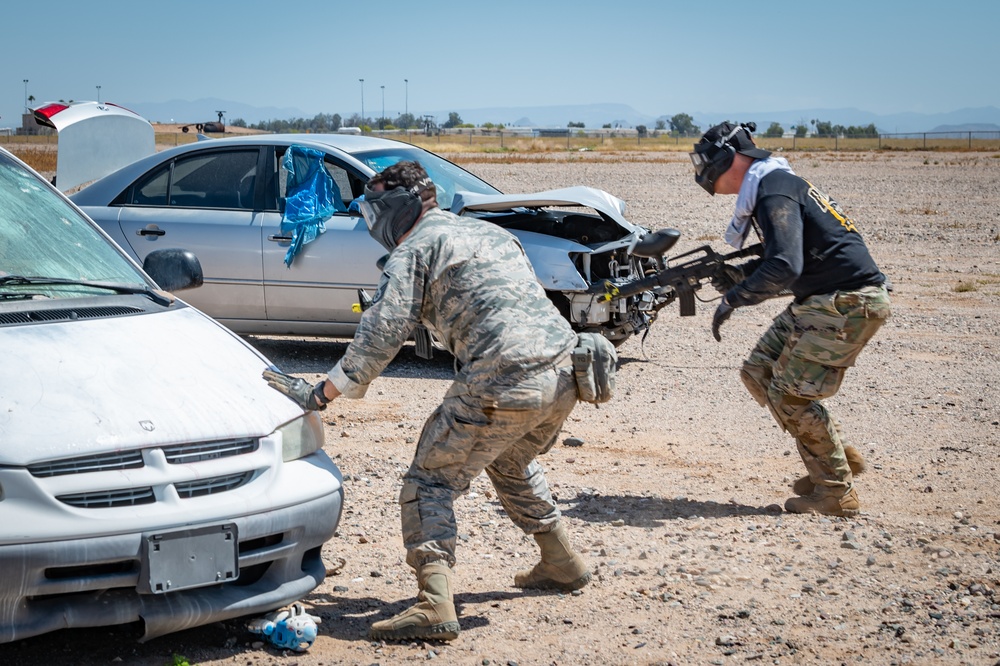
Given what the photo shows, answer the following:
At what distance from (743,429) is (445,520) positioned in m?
3.75

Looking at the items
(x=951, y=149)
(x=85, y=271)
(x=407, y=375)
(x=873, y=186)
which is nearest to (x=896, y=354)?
(x=407, y=375)

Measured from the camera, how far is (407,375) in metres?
8.89

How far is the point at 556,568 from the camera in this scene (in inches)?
181

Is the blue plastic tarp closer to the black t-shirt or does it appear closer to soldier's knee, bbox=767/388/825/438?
the black t-shirt

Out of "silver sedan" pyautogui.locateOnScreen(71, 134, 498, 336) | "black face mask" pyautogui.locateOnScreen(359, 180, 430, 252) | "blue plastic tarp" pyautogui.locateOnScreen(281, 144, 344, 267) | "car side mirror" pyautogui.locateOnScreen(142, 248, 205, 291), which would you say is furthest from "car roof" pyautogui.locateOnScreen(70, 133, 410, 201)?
"black face mask" pyautogui.locateOnScreen(359, 180, 430, 252)

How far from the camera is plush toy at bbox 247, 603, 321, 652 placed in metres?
4.00

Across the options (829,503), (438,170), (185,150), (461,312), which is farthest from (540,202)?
(461,312)

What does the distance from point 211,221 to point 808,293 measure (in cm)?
500

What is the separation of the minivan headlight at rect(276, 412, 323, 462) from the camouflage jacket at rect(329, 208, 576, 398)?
210mm

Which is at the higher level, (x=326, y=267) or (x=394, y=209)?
(x=394, y=209)

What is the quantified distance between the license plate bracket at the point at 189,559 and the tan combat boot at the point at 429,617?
0.73 metres

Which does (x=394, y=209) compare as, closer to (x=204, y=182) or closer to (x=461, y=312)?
(x=461, y=312)

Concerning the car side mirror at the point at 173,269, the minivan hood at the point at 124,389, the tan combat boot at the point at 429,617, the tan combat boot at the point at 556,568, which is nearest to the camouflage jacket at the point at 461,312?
the minivan hood at the point at 124,389

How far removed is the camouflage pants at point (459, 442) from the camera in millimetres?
4098
